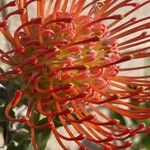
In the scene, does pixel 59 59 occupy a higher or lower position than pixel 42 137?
higher

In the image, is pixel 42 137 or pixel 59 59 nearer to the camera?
pixel 59 59

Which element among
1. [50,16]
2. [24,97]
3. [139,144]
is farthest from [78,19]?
[139,144]

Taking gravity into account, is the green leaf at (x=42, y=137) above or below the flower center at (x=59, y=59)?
below

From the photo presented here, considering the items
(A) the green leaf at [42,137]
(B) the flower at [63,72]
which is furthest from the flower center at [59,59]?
(A) the green leaf at [42,137]

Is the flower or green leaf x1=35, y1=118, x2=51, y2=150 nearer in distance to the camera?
the flower

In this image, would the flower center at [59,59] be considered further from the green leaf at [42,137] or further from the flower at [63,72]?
the green leaf at [42,137]

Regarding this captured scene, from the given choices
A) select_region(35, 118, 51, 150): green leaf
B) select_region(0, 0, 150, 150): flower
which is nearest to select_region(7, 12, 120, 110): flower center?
select_region(0, 0, 150, 150): flower

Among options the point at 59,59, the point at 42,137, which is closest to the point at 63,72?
the point at 59,59

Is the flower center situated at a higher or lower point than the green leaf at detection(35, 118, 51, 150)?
higher

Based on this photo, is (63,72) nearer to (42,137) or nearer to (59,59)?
(59,59)

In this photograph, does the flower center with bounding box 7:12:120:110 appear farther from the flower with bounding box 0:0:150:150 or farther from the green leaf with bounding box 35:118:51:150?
the green leaf with bounding box 35:118:51:150

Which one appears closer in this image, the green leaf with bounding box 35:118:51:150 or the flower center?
the flower center

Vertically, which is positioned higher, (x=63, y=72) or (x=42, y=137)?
(x=63, y=72)
